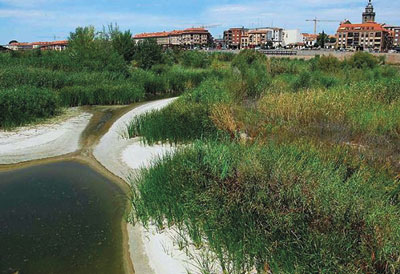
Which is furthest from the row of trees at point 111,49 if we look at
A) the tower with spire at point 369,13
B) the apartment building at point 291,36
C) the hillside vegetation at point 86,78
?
the tower with spire at point 369,13

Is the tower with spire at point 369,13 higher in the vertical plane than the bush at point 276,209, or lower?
higher

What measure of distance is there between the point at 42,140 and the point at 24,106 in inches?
121

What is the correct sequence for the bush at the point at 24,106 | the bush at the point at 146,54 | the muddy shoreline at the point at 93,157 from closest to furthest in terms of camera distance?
the muddy shoreline at the point at 93,157 < the bush at the point at 24,106 < the bush at the point at 146,54

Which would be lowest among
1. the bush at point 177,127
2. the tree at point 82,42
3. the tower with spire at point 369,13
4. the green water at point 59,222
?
the green water at point 59,222

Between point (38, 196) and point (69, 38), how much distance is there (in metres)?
26.8

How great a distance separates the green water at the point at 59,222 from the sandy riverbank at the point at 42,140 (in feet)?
3.56

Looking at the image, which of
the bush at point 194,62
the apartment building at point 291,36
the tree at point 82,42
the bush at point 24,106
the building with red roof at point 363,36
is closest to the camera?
the bush at point 24,106

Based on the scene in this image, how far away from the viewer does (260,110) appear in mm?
10461

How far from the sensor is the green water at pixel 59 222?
4801 millimetres

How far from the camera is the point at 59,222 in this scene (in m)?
5.82

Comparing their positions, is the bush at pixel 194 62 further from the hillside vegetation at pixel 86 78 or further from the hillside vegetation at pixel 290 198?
the hillside vegetation at pixel 290 198

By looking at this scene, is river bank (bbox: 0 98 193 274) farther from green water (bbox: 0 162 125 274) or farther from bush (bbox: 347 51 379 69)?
bush (bbox: 347 51 379 69)

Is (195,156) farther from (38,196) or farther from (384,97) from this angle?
(384,97)

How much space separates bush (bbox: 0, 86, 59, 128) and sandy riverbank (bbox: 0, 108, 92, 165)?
1.72ft
